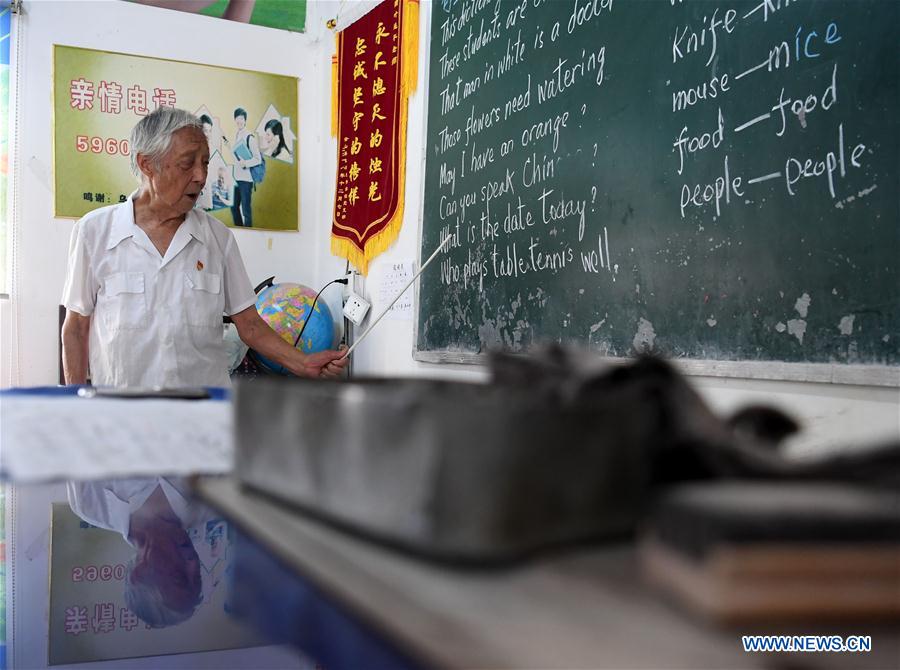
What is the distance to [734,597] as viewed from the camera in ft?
1.00

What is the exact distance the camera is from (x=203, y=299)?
94.4 inches

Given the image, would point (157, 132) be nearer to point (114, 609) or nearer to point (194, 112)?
point (194, 112)

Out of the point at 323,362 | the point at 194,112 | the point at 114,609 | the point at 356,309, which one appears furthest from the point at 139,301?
the point at 114,609

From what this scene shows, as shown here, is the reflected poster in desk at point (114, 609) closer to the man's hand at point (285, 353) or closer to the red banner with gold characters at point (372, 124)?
the man's hand at point (285, 353)

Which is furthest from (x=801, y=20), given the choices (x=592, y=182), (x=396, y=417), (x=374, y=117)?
(x=374, y=117)

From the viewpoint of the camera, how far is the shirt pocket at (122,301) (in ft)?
7.57

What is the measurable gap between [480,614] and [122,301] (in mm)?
2230

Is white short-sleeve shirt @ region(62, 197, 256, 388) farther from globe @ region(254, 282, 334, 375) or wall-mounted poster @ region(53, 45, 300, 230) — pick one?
wall-mounted poster @ region(53, 45, 300, 230)

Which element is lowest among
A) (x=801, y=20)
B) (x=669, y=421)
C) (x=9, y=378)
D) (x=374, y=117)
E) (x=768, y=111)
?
(x=9, y=378)

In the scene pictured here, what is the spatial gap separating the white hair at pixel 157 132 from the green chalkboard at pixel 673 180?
88 cm

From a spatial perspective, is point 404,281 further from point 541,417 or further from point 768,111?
point 541,417

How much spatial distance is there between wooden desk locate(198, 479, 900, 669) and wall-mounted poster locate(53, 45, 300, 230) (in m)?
3.43

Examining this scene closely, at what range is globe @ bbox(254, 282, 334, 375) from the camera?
10.6 feet

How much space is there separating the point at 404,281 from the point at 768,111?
1.69 metres
